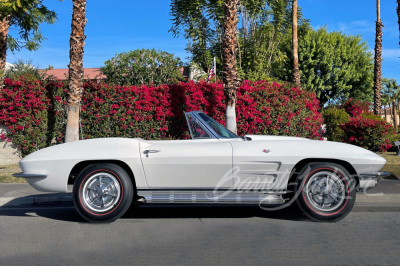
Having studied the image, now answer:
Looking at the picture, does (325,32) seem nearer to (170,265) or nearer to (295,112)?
(295,112)

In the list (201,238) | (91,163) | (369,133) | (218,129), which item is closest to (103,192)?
(91,163)

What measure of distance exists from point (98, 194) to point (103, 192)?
74mm

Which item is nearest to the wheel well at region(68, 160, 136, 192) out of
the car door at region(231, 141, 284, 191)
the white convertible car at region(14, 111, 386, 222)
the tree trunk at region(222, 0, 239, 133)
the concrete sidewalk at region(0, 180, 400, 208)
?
the white convertible car at region(14, 111, 386, 222)

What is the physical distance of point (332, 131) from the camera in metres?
18.8

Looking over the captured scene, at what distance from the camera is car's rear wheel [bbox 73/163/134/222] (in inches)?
213

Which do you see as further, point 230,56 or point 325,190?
point 230,56

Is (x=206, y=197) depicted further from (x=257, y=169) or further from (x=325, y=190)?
(x=325, y=190)

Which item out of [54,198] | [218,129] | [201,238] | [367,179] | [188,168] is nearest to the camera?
[201,238]

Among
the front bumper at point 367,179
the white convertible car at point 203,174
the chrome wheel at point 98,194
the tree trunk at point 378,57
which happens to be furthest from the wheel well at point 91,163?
the tree trunk at point 378,57

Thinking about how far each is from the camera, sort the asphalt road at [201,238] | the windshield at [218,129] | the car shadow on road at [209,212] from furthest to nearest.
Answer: the car shadow on road at [209,212] < the windshield at [218,129] < the asphalt road at [201,238]

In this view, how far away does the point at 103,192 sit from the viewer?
541cm

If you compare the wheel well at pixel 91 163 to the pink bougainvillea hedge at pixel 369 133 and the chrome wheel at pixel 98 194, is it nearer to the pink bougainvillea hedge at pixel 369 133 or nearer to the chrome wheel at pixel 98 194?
the chrome wheel at pixel 98 194

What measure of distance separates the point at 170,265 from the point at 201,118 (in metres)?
2.46

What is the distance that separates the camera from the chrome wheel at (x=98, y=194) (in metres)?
5.43
